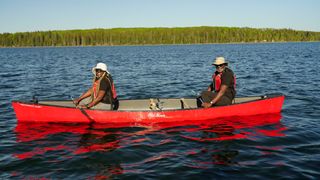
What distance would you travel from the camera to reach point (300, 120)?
44.2 feet

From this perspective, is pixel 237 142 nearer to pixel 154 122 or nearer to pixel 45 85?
pixel 154 122

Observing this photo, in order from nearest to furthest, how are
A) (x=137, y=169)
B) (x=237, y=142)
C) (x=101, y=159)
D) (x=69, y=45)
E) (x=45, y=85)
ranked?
1. (x=137, y=169)
2. (x=101, y=159)
3. (x=237, y=142)
4. (x=45, y=85)
5. (x=69, y=45)

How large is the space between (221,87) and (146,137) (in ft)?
10.5

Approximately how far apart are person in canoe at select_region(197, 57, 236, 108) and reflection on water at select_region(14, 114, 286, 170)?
700 mm

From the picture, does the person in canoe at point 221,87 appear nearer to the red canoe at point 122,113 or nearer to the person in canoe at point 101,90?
the red canoe at point 122,113

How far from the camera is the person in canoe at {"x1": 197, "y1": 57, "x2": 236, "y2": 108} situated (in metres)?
12.6

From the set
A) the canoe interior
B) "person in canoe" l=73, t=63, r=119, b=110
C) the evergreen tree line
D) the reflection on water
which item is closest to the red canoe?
the reflection on water

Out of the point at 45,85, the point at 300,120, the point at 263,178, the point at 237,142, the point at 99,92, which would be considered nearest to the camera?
the point at 263,178

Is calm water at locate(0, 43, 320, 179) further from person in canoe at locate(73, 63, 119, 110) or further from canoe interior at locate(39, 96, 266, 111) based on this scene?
canoe interior at locate(39, 96, 266, 111)

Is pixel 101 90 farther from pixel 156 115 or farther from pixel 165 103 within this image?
pixel 165 103

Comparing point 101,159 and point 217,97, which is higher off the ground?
point 217,97

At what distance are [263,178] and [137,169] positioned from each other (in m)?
2.88

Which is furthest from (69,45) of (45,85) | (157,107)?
(157,107)

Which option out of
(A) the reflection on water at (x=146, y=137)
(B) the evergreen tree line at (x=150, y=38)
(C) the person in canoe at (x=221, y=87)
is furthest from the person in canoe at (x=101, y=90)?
(B) the evergreen tree line at (x=150, y=38)
